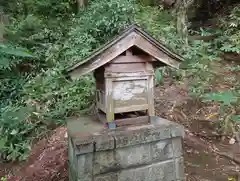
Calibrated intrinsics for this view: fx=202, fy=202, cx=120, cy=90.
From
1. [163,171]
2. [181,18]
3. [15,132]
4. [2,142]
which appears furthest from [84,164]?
[181,18]

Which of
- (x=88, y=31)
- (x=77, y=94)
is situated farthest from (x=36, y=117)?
(x=88, y=31)

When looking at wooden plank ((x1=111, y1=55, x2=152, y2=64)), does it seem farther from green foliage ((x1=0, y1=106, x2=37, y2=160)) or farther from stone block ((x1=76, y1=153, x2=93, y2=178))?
green foliage ((x1=0, y1=106, x2=37, y2=160))

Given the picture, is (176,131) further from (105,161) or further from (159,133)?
(105,161)

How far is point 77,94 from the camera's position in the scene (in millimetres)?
5035

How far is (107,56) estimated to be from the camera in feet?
6.89

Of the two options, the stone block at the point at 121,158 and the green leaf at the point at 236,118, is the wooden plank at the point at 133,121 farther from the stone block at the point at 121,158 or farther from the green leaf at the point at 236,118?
the green leaf at the point at 236,118

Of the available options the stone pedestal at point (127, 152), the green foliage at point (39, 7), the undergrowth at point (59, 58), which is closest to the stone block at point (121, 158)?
the stone pedestal at point (127, 152)

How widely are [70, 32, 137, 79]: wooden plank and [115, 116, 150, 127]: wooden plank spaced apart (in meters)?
0.70

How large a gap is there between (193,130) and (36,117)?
11.5 feet

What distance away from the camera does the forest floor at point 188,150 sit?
3.15 metres

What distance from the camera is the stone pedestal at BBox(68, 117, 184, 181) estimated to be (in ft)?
6.83

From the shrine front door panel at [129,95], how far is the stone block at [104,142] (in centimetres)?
31

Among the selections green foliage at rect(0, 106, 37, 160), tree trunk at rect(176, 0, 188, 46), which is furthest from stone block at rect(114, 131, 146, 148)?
tree trunk at rect(176, 0, 188, 46)

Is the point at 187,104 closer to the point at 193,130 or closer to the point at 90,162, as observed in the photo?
the point at 193,130
